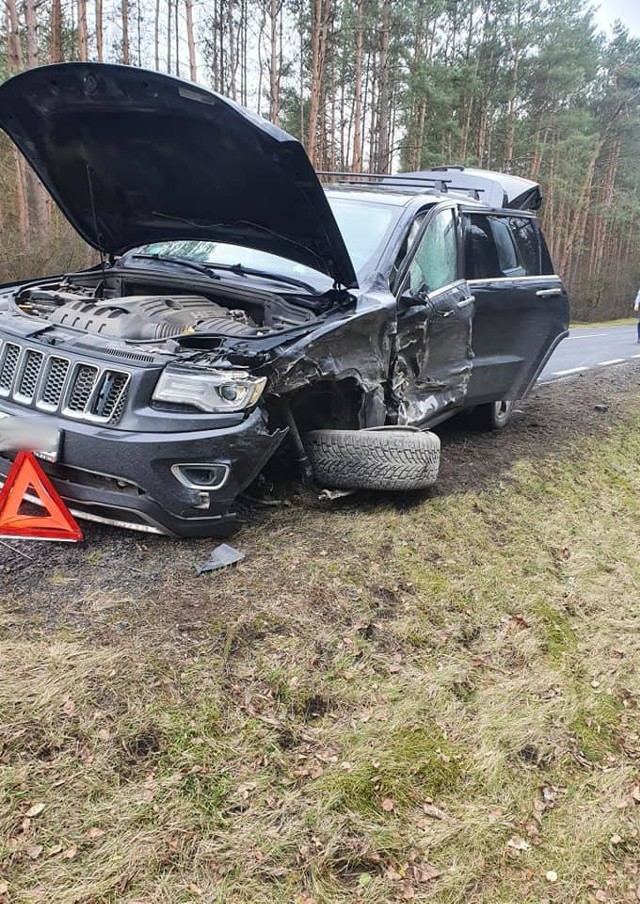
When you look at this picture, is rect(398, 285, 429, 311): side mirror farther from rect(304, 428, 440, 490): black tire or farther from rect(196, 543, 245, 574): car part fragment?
rect(196, 543, 245, 574): car part fragment

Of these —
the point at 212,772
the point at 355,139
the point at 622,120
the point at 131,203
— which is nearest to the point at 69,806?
the point at 212,772

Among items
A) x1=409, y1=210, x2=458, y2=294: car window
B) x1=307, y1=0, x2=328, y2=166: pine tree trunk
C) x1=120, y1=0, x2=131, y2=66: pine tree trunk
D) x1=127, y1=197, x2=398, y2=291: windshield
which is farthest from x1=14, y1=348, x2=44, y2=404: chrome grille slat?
x1=120, y1=0, x2=131, y2=66: pine tree trunk

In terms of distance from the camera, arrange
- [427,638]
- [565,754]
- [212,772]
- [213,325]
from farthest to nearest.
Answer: [213,325]
[427,638]
[565,754]
[212,772]

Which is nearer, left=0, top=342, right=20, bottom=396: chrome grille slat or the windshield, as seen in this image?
left=0, top=342, right=20, bottom=396: chrome grille slat

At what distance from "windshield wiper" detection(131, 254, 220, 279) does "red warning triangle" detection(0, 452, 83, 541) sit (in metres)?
1.68

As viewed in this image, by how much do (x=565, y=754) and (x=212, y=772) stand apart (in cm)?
124

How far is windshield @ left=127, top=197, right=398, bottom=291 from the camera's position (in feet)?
13.6

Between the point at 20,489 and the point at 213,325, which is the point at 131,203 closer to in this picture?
the point at 213,325

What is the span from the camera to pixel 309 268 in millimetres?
4070

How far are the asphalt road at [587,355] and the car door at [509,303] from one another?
2.37 meters

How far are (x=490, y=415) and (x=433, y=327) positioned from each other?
74.9 inches

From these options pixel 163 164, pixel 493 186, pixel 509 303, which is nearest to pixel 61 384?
pixel 163 164

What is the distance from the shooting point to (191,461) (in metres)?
3.02

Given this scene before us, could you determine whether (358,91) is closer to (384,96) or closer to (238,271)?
(384,96)
